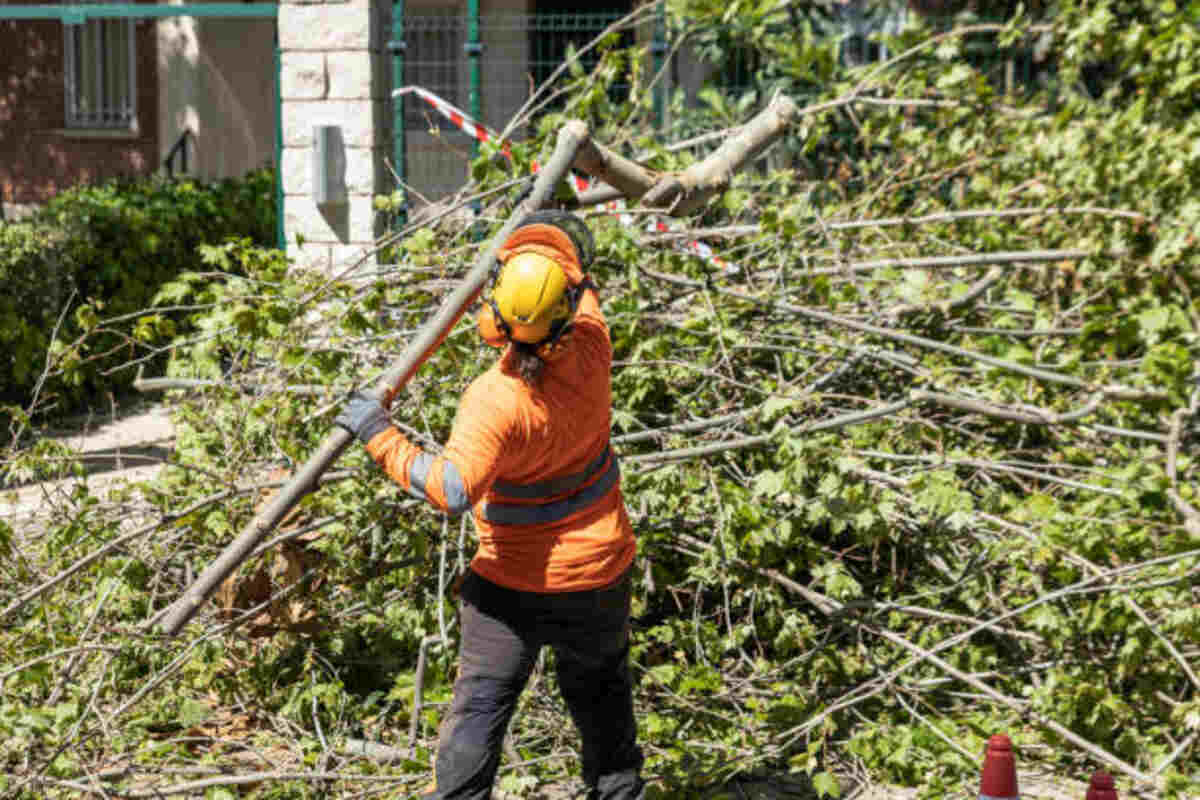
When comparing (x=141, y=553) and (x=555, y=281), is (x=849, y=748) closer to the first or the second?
(x=555, y=281)

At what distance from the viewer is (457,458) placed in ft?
11.9

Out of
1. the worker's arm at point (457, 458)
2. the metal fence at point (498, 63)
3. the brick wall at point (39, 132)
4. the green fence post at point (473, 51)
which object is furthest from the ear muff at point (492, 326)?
the brick wall at point (39, 132)

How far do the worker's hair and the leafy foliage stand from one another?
1.24m

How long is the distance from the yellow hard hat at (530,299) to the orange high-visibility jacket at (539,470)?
0.10 meters

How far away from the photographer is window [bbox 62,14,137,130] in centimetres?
1914

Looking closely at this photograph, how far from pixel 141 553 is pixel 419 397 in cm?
117

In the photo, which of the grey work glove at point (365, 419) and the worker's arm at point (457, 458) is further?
the grey work glove at point (365, 419)

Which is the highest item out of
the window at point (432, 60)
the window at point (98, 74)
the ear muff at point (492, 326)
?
the window at point (98, 74)

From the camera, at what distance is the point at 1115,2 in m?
8.43

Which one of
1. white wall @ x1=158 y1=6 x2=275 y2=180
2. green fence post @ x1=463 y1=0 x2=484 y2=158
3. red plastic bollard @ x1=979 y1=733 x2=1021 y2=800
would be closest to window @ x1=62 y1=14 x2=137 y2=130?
white wall @ x1=158 y1=6 x2=275 y2=180

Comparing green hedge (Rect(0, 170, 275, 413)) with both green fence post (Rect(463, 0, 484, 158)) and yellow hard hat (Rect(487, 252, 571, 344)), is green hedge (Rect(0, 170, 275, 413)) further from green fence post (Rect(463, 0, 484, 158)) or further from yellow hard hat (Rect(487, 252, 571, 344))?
yellow hard hat (Rect(487, 252, 571, 344))

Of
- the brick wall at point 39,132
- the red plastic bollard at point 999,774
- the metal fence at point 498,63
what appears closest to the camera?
the red plastic bollard at point 999,774

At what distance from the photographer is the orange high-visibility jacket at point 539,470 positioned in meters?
3.65

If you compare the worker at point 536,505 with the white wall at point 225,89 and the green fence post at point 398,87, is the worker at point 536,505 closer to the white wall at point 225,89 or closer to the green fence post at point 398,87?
the green fence post at point 398,87
